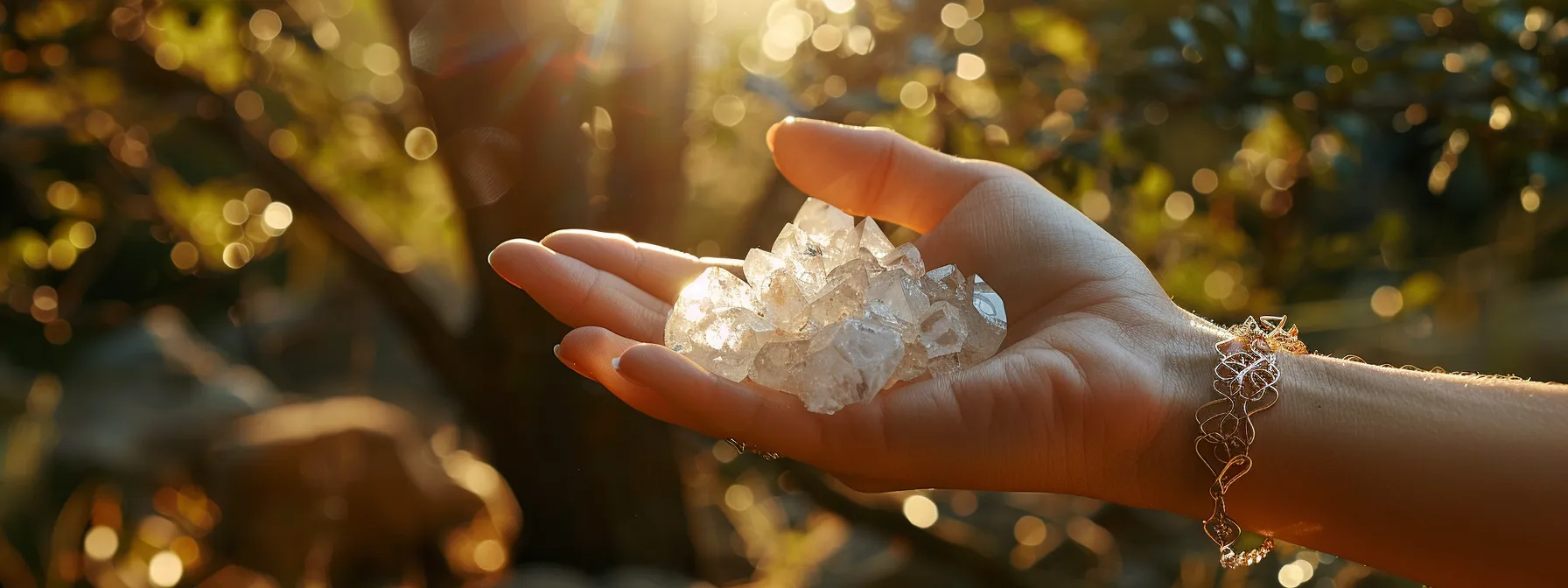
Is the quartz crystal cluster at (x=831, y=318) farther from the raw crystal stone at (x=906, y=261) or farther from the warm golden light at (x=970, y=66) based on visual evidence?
the warm golden light at (x=970, y=66)

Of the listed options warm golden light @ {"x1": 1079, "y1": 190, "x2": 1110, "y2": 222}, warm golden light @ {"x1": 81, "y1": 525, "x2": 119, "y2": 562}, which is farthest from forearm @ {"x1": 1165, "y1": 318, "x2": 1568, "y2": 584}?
warm golden light @ {"x1": 81, "y1": 525, "x2": 119, "y2": 562}

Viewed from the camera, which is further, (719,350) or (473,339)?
(473,339)

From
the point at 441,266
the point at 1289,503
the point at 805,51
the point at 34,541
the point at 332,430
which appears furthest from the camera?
the point at 441,266

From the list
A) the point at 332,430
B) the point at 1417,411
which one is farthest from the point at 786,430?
the point at 332,430

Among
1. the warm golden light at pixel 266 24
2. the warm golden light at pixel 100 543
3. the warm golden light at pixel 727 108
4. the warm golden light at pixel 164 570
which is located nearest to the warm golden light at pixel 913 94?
the warm golden light at pixel 727 108

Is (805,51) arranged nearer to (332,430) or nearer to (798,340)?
(798,340)

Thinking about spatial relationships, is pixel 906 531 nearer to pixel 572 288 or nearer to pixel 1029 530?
pixel 1029 530

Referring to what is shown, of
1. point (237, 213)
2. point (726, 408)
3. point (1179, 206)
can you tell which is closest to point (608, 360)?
point (726, 408)

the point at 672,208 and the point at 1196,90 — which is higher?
the point at 1196,90

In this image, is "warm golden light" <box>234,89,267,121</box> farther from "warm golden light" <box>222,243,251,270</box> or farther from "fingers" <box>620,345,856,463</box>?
"fingers" <box>620,345,856,463</box>
